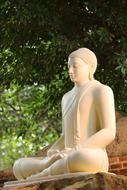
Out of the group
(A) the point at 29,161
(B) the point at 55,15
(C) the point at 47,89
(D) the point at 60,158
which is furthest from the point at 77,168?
(C) the point at 47,89

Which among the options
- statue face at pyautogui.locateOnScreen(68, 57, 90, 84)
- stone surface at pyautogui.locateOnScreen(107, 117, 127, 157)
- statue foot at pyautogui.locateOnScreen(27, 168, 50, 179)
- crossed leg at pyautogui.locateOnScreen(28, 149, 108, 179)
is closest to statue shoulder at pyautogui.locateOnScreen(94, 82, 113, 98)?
statue face at pyautogui.locateOnScreen(68, 57, 90, 84)

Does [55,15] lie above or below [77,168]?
above

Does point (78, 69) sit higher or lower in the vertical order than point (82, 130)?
higher

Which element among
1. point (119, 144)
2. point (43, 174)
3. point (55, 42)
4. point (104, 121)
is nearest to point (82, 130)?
point (104, 121)

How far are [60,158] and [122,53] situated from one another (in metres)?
2.79

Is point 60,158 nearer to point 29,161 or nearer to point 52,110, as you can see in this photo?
point 29,161

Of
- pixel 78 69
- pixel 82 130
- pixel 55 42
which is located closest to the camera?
pixel 82 130

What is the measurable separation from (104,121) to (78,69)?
48cm

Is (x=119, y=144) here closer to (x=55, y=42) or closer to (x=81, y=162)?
(x=55, y=42)

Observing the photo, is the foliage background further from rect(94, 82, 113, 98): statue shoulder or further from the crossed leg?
the crossed leg

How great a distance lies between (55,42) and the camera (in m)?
6.76

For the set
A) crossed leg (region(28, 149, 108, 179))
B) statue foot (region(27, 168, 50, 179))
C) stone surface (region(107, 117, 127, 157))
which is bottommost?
statue foot (region(27, 168, 50, 179))

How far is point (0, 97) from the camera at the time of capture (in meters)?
9.70

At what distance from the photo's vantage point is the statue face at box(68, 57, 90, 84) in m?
4.38
